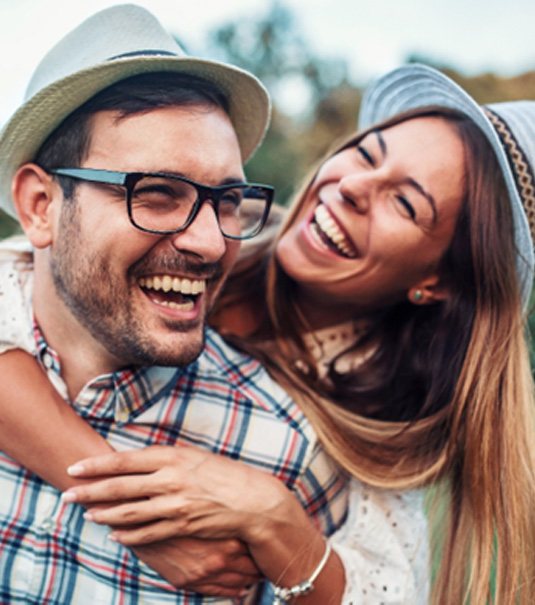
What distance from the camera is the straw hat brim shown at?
180 cm

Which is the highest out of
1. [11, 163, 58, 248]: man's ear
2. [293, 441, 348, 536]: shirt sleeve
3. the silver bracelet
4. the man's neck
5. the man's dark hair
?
the man's dark hair

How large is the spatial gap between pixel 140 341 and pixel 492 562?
4.13ft

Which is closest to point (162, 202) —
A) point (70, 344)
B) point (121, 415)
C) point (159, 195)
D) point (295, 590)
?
point (159, 195)

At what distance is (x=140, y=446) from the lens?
2137mm

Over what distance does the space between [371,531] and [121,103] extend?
151cm

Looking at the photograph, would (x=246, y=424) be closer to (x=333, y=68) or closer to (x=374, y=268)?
(x=374, y=268)

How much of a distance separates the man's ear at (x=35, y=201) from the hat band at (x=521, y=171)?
146 centimetres

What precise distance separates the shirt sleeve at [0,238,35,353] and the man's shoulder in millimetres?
561

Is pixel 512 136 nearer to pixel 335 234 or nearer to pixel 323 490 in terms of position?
pixel 335 234

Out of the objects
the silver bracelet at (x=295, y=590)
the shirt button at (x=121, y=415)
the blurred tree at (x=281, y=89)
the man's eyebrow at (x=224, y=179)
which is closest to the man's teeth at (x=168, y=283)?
the man's eyebrow at (x=224, y=179)

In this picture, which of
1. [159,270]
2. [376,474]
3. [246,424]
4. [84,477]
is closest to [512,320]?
[376,474]

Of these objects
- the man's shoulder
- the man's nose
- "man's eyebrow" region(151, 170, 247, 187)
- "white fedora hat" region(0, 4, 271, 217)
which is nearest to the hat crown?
"white fedora hat" region(0, 4, 271, 217)

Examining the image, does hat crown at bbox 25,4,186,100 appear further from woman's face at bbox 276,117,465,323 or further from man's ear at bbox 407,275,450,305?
man's ear at bbox 407,275,450,305

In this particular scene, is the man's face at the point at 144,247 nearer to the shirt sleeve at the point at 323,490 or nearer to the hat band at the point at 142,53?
the hat band at the point at 142,53
